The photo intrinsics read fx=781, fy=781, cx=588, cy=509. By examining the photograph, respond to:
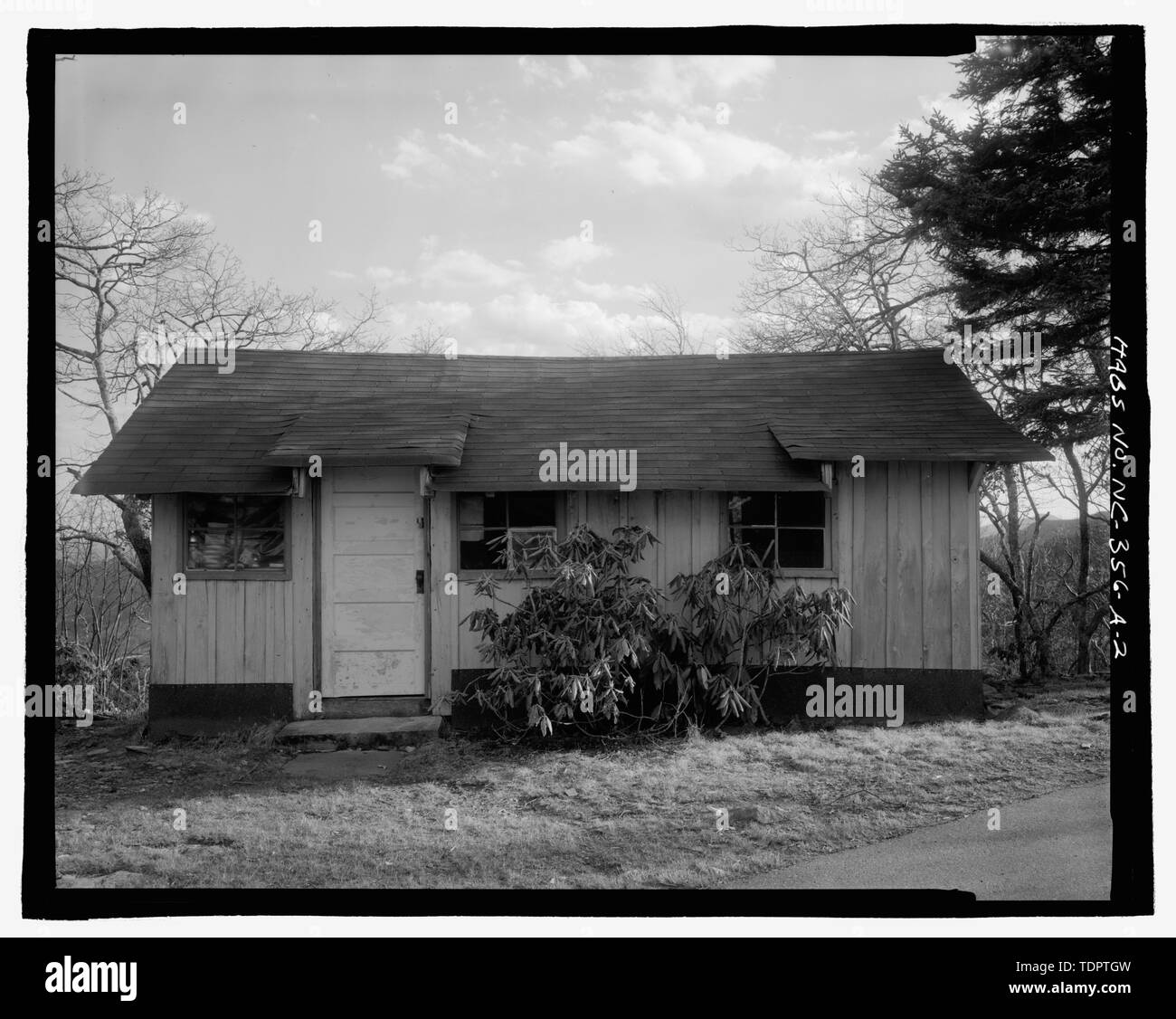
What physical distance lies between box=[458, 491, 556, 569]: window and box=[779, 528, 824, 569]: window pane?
7.58 feet

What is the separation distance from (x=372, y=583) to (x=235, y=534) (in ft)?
4.57

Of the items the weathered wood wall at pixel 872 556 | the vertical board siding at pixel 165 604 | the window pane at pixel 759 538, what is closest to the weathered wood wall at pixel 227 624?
the vertical board siding at pixel 165 604

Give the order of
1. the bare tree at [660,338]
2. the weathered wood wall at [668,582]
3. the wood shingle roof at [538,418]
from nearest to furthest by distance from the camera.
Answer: the wood shingle roof at [538,418]
the weathered wood wall at [668,582]
the bare tree at [660,338]

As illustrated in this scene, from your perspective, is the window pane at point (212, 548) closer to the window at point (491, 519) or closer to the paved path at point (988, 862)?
the window at point (491, 519)

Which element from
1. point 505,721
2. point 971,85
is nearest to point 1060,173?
point 971,85

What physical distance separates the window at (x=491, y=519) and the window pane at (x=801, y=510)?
2.30 m

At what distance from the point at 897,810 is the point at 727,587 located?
2.47 m

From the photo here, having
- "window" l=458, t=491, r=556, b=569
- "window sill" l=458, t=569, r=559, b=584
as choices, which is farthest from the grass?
"window" l=458, t=491, r=556, b=569

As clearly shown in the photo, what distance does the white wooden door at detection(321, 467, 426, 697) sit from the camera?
24.8 feet

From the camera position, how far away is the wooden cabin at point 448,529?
7.39 m

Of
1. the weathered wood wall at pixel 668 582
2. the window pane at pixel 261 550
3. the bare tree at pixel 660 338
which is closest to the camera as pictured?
the weathered wood wall at pixel 668 582

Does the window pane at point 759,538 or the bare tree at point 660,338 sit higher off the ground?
the bare tree at point 660,338

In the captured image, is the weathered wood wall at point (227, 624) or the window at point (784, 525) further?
the window at point (784, 525)

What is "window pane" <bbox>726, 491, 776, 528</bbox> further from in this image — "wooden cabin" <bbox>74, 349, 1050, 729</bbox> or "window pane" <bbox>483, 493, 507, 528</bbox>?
"window pane" <bbox>483, 493, 507, 528</bbox>
